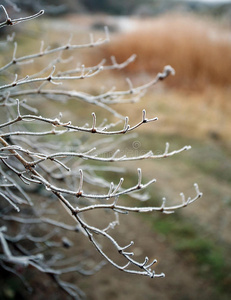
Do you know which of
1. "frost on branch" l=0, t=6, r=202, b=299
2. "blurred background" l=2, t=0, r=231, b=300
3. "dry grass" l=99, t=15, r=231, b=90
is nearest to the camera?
"frost on branch" l=0, t=6, r=202, b=299

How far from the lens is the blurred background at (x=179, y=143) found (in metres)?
3.07

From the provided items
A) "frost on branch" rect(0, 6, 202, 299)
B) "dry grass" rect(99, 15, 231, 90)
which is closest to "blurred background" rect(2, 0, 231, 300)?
"dry grass" rect(99, 15, 231, 90)

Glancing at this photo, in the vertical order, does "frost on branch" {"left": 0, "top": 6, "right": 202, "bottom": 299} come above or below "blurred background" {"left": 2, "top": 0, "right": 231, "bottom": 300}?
above

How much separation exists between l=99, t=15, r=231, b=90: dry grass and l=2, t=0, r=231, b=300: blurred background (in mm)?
24

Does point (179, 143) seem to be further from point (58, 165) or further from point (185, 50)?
point (58, 165)

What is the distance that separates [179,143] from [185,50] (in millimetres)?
3310

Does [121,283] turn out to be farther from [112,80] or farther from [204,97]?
[112,80]

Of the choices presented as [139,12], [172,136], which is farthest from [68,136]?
[139,12]

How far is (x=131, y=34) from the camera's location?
947 centimetres

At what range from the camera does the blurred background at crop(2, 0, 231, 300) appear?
10.1ft

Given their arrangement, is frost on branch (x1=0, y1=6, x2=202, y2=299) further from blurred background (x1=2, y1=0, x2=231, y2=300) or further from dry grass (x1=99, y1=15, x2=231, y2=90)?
dry grass (x1=99, y1=15, x2=231, y2=90)

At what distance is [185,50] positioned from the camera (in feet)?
26.5

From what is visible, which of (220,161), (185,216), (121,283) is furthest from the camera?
(220,161)

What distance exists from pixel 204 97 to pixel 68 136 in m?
3.54
